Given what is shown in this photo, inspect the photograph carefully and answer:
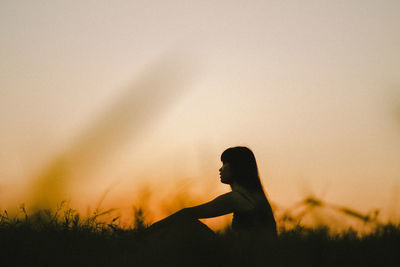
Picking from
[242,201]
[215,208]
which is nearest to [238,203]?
[242,201]

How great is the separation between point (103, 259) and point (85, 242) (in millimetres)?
566

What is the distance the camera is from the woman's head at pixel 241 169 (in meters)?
5.31

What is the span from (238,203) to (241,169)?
0.59 meters

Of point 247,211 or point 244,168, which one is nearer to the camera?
point 247,211

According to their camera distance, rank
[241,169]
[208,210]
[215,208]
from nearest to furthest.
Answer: [208,210] < [215,208] < [241,169]

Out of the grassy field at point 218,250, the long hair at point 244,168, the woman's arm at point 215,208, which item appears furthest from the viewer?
the long hair at point 244,168

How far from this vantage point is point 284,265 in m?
2.16

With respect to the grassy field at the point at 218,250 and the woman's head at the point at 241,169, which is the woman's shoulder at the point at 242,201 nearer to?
the woman's head at the point at 241,169

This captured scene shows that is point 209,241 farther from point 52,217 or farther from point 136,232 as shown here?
point 52,217

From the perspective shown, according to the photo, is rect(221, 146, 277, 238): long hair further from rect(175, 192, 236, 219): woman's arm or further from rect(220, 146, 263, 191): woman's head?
rect(175, 192, 236, 219): woman's arm

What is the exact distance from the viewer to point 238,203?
16.0 ft

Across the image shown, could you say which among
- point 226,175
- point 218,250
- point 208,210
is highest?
point 226,175

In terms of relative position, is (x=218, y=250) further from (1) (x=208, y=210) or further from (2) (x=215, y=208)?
(2) (x=215, y=208)

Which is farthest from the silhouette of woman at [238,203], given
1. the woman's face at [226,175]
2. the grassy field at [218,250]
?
the grassy field at [218,250]
